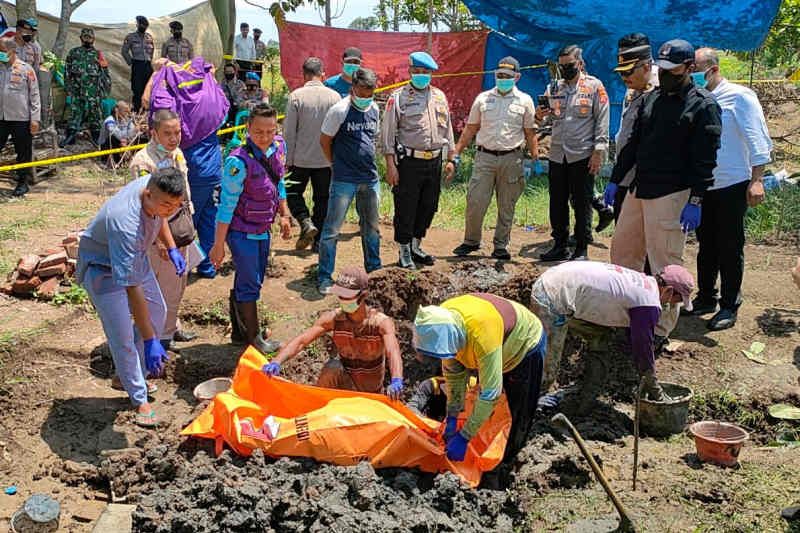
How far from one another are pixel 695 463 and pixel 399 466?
1.77m

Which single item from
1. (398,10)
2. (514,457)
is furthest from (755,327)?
(398,10)

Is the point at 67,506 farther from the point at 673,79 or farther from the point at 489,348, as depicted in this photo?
the point at 673,79

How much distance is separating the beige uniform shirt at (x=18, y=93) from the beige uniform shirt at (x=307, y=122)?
11.9ft

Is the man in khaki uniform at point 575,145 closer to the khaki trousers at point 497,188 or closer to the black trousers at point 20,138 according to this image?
the khaki trousers at point 497,188

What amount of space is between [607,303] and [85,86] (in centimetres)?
1015

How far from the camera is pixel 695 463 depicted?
4500 millimetres

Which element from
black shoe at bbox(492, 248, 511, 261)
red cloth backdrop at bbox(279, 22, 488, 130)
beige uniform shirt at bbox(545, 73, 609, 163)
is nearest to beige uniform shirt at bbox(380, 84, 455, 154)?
beige uniform shirt at bbox(545, 73, 609, 163)

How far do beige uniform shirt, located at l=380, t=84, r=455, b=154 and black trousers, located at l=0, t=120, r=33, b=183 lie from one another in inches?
191

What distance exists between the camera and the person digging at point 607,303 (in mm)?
4527

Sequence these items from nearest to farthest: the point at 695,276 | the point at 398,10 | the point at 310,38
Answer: the point at 695,276 → the point at 310,38 → the point at 398,10

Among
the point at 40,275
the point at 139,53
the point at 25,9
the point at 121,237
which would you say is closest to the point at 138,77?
the point at 139,53

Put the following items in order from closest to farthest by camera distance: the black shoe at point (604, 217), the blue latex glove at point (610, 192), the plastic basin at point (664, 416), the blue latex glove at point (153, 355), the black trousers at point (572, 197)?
the blue latex glove at point (153, 355) → the plastic basin at point (664, 416) → the blue latex glove at point (610, 192) → the black trousers at point (572, 197) → the black shoe at point (604, 217)

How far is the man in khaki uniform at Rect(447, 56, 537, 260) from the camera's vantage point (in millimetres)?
7262

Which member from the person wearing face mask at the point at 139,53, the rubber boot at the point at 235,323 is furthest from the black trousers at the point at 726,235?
the person wearing face mask at the point at 139,53
